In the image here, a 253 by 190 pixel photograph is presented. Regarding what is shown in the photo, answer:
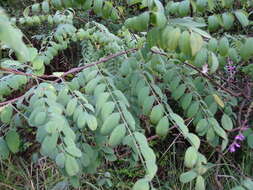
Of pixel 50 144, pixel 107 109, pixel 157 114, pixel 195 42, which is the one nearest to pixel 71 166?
pixel 50 144

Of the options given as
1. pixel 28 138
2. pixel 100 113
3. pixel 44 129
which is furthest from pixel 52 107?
pixel 28 138

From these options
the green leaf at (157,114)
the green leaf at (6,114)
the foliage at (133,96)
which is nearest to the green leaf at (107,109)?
the foliage at (133,96)

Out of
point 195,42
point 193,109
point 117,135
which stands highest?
point 195,42

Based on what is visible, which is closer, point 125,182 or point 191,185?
point 191,185

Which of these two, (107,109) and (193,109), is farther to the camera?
Answer: (193,109)

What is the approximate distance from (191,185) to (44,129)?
4.47 ft

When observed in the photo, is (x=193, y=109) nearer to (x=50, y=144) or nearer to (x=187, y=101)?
(x=187, y=101)

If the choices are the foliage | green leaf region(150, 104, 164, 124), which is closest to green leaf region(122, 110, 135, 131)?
the foliage

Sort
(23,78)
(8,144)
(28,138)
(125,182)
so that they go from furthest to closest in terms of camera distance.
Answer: (28,138) < (125,182) < (23,78) < (8,144)

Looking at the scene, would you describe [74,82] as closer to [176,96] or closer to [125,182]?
[176,96]

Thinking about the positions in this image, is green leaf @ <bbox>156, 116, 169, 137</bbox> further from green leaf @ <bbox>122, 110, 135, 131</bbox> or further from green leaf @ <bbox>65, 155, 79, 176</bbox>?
green leaf @ <bbox>65, 155, 79, 176</bbox>

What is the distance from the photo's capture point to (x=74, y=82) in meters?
1.18

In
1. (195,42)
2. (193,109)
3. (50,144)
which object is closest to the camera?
(195,42)

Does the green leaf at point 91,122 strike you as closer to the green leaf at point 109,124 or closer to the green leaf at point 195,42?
the green leaf at point 109,124
